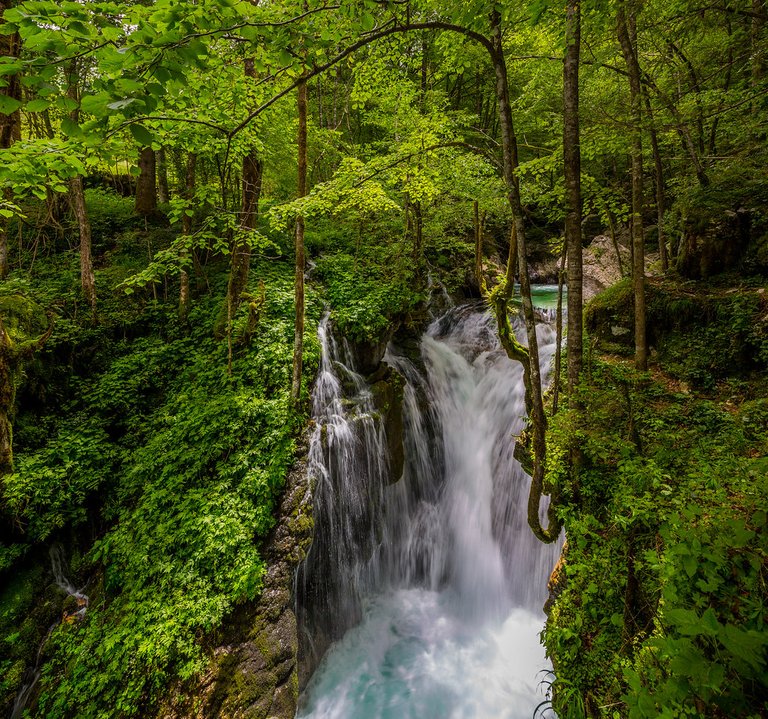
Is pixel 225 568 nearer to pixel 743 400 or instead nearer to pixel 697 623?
pixel 697 623

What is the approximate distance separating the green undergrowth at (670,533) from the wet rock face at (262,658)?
3266mm

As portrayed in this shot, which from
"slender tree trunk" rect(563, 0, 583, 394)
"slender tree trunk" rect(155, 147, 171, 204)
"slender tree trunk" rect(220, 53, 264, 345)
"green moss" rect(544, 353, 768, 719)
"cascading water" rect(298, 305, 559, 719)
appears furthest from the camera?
"slender tree trunk" rect(155, 147, 171, 204)

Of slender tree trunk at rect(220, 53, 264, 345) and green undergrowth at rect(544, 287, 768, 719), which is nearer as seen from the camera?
green undergrowth at rect(544, 287, 768, 719)

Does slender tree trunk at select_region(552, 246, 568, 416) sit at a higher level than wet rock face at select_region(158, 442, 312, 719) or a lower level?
higher

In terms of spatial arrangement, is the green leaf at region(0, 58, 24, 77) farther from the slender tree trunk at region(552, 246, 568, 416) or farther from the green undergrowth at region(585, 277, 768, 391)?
the green undergrowth at region(585, 277, 768, 391)

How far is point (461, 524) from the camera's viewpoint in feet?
27.6

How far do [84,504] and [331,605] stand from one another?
4.55 m

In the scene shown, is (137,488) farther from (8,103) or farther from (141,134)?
(141,134)

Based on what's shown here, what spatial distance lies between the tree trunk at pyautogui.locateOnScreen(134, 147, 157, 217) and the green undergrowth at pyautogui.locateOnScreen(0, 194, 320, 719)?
4.19 m

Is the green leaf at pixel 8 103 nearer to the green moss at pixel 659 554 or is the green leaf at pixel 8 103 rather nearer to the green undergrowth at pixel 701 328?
the green moss at pixel 659 554

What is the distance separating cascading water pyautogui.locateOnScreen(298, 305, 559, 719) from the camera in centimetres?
586

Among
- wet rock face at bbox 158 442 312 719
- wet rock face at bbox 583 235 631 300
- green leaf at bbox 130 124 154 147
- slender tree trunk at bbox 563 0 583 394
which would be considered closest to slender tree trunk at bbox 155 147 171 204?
wet rock face at bbox 158 442 312 719

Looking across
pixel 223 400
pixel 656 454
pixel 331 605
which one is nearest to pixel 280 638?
pixel 331 605

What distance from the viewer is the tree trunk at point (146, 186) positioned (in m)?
10.6
